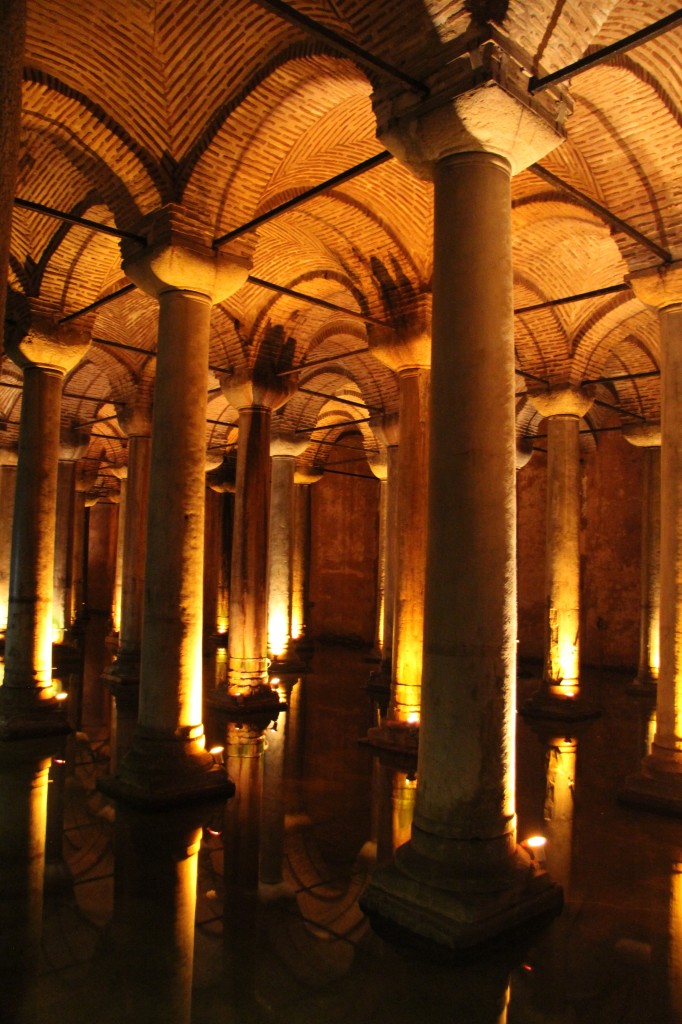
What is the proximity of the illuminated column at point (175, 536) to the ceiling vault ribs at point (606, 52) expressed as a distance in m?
3.24

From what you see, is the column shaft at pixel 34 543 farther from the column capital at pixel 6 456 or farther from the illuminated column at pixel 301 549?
the illuminated column at pixel 301 549

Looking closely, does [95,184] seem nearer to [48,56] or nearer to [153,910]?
[48,56]

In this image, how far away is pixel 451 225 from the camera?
14.8 ft

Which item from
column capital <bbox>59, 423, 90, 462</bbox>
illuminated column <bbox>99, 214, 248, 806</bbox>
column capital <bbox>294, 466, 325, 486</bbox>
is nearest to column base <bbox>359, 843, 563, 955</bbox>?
illuminated column <bbox>99, 214, 248, 806</bbox>

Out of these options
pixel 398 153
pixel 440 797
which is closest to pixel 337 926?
pixel 440 797

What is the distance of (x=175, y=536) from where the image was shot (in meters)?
6.50

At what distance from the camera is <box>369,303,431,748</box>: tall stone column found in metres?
8.35

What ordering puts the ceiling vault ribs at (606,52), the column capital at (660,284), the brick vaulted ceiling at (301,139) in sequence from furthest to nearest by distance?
the column capital at (660,284), the brick vaulted ceiling at (301,139), the ceiling vault ribs at (606,52)

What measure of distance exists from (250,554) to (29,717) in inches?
139

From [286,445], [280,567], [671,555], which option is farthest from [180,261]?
[286,445]

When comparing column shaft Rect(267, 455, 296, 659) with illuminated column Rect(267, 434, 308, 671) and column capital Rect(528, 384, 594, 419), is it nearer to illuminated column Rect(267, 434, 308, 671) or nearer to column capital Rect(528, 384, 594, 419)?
illuminated column Rect(267, 434, 308, 671)

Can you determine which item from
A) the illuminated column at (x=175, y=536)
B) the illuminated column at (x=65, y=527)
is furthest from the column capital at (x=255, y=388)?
the illuminated column at (x=65, y=527)

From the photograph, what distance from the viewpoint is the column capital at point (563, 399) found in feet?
38.0

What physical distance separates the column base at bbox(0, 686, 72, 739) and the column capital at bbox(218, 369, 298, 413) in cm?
482
